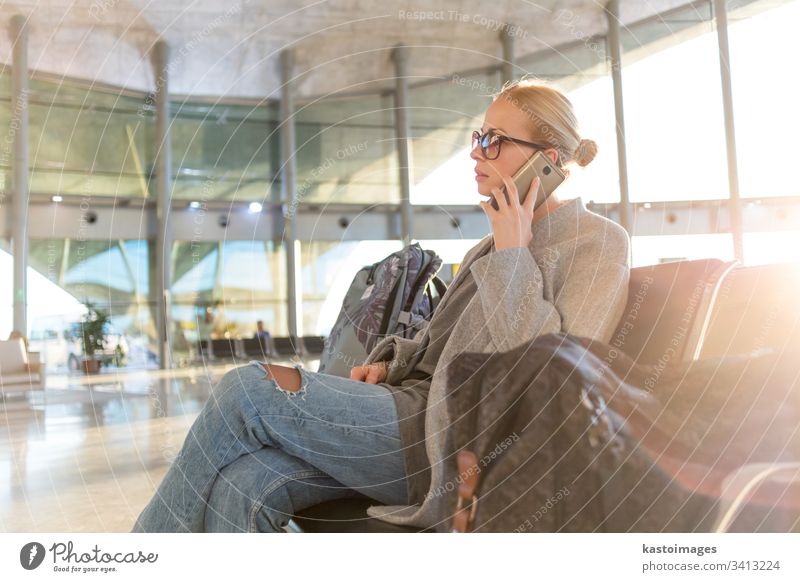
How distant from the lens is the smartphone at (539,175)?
1.63 m

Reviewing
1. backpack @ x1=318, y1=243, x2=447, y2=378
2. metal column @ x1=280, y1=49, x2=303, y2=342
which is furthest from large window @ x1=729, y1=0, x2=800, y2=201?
metal column @ x1=280, y1=49, x2=303, y2=342

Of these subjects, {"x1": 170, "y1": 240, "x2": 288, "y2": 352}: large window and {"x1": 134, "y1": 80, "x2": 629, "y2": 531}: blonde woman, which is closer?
{"x1": 134, "y1": 80, "x2": 629, "y2": 531}: blonde woman

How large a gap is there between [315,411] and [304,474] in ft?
0.50

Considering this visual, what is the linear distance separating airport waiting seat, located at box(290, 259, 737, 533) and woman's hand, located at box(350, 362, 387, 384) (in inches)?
12.8

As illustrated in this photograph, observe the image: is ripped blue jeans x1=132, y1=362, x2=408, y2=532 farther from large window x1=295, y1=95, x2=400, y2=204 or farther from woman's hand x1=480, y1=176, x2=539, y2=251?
large window x1=295, y1=95, x2=400, y2=204

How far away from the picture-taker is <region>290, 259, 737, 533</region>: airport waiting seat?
4.60 ft

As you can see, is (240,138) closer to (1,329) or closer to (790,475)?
(1,329)

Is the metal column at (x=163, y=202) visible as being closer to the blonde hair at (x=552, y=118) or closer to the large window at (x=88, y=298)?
the large window at (x=88, y=298)

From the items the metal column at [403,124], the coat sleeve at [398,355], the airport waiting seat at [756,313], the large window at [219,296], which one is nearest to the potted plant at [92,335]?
the large window at [219,296]

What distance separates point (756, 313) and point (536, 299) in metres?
0.44

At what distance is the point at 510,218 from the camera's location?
5.01 feet

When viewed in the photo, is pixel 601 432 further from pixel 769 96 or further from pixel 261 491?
pixel 769 96

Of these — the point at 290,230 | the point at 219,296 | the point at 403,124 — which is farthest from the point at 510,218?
the point at 219,296
